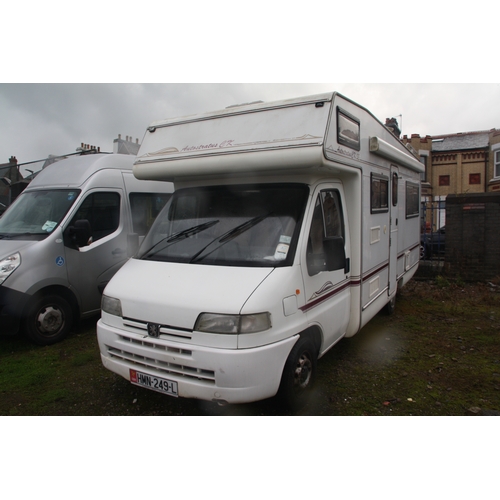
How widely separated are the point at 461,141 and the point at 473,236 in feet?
77.7

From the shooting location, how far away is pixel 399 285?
7.44 m

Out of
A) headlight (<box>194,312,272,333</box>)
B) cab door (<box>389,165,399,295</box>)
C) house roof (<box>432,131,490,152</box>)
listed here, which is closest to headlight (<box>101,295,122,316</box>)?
headlight (<box>194,312,272,333</box>)

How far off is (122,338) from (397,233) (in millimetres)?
4840

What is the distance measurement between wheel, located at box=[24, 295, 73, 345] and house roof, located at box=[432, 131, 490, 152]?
29051 millimetres

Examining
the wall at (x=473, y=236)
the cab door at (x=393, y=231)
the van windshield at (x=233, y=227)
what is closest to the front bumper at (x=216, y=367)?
the van windshield at (x=233, y=227)

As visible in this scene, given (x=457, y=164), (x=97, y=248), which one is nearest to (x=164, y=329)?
(x=97, y=248)

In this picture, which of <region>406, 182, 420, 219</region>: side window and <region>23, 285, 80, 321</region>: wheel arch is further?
<region>406, 182, 420, 219</region>: side window

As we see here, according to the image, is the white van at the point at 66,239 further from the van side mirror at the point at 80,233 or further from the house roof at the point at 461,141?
the house roof at the point at 461,141

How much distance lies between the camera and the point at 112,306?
A: 3865 mm

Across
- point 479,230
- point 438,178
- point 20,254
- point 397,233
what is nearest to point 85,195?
point 20,254

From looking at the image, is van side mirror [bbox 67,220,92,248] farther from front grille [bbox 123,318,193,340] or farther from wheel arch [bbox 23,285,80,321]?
front grille [bbox 123,318,193,340]

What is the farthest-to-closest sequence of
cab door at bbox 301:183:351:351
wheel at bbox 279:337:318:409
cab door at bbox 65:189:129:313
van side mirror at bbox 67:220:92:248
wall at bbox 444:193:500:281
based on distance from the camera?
1. wall at bbox 444:193:500:281
2. cab door at bbox 65:189:129:313
3. van side mirror at bbox 67:220:92:248
4. cab door at bbox 301:183:351:351
5. wheel at bbox 279:337:318:409

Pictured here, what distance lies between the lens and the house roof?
94.5 ft

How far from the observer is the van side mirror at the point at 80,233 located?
572cm
